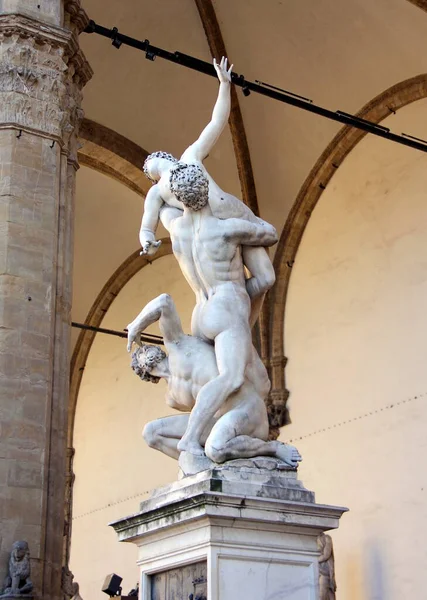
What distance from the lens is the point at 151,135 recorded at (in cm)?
1702

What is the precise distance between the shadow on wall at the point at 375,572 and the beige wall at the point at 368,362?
0.02 m

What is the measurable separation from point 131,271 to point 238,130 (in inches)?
192

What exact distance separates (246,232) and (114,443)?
15.3 metres

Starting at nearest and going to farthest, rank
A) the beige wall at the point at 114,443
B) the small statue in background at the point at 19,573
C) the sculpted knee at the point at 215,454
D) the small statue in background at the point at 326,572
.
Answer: the sculpted knee at the point at 215,454
the small statue in background at the point at 19,573
the small statue in background at the point at 326,572
the beige wall at the point at 114,443

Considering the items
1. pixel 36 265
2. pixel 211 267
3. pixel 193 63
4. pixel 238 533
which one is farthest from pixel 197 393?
pixel 193 63

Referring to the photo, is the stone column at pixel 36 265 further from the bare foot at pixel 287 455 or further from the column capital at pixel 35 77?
the bare foot at pixel 287 455

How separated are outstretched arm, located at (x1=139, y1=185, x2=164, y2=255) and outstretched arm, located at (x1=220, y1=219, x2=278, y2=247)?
1.32ft

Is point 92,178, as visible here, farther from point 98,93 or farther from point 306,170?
point 306,170

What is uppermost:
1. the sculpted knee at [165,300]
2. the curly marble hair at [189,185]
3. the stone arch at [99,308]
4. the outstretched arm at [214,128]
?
the stone arch at [99,308]

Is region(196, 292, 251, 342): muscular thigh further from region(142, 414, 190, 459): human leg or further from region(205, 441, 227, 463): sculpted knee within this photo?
region(205, 441, 227, 463): sculpted knee

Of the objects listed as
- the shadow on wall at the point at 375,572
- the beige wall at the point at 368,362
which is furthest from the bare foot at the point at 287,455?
the shadow on wall at the point at 375,572

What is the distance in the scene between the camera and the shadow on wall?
541 inches

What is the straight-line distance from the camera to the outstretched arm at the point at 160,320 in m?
5.43

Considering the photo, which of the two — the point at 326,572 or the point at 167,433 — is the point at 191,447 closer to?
the point at 167,433
